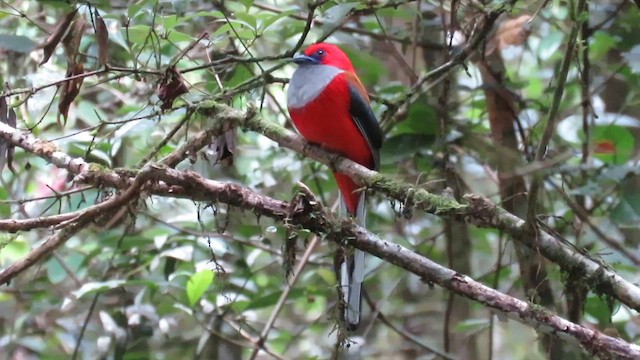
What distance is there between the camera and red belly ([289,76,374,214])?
112 inches

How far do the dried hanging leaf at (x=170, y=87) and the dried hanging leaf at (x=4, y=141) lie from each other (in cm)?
49

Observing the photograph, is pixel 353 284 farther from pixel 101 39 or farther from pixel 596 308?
pixel 101 39

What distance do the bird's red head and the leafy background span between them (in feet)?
0.55

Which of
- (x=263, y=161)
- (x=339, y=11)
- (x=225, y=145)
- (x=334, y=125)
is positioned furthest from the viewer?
(x=263, y=161)

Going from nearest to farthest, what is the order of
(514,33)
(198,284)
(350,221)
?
(350,221) → (198,284) → (514,33)

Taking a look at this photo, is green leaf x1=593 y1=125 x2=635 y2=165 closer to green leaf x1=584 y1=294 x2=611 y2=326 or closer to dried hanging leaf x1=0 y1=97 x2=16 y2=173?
green leaf x1=584 y1=294 x2=611 y2=326

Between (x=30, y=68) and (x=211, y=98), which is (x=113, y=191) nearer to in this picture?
(x=211, y=98)

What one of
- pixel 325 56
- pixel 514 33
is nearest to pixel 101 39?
pixel 325 56

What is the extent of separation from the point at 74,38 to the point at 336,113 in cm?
97

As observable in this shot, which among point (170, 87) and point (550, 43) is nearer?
point (170, 87)

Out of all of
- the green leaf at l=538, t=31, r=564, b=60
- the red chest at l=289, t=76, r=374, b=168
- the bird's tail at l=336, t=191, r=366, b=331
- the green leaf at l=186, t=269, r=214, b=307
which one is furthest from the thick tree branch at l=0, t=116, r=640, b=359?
the green leaf at l=538, t=31, r=564, b=60

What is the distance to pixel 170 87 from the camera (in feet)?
7.88

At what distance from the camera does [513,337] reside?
16.9 feet

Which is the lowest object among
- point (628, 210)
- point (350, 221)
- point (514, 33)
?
point (350, 221)
